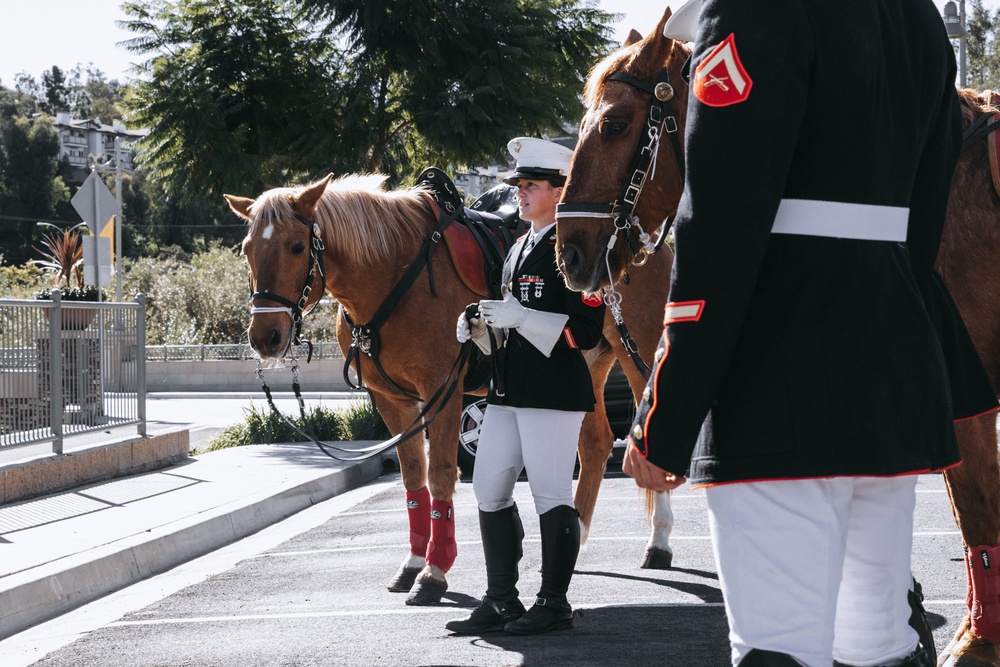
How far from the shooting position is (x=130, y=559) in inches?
280

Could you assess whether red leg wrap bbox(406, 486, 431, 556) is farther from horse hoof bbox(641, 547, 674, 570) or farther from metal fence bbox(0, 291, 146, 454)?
metal fence bbox(0, 291, 146, 454)

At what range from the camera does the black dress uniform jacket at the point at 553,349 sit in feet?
16.3

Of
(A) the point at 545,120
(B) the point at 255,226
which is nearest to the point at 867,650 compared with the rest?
(B) the point at 255,226

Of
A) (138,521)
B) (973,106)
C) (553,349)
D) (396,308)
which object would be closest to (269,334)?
(396,308)

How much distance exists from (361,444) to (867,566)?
11287 millimetres

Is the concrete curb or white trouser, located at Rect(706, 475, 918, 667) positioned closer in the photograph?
white trouser, located at Rect(706, 475, 918, 667)

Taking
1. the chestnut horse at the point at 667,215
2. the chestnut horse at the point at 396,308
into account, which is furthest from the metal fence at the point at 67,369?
the chestnut horse at the point at 667,215

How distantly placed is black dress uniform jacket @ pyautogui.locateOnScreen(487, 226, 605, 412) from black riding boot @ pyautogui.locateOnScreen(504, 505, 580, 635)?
0.51m

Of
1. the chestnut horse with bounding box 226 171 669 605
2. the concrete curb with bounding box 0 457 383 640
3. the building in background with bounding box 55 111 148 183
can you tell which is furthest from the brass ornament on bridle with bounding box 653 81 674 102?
the building in background with bounding box 55 111 148 183

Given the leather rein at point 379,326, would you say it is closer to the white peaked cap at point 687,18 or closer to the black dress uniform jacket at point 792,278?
the white peaked cap at point 687,18

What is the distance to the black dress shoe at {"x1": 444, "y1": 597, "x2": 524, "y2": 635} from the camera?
5.02 m

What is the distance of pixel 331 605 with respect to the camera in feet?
19.0

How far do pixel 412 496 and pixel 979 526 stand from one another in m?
3.32

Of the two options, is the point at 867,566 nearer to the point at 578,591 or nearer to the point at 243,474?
the point at 578,591
